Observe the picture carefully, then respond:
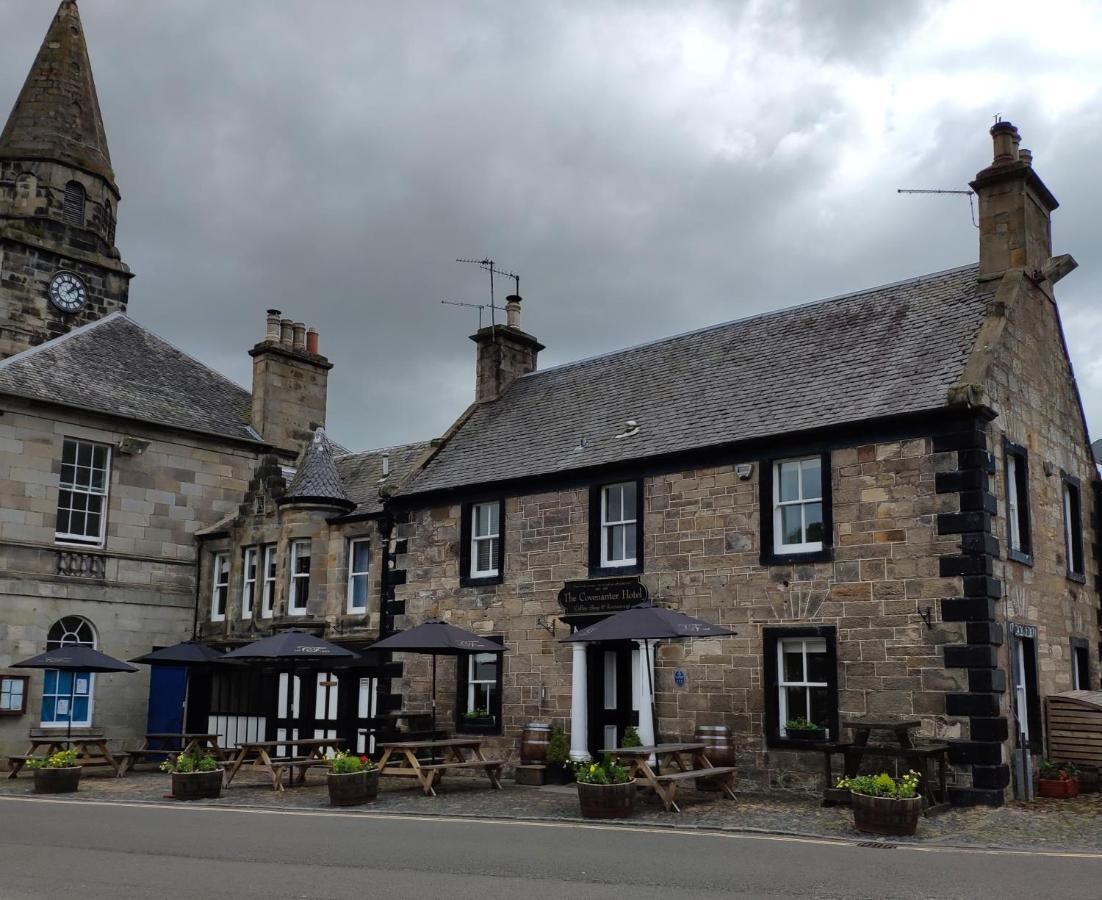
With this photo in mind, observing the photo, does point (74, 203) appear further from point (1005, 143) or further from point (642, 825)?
point (642, 825)

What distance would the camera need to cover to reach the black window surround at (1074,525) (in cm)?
1923

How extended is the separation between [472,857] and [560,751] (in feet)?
25.1

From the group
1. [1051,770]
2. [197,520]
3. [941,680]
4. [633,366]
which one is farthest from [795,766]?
[197,520]

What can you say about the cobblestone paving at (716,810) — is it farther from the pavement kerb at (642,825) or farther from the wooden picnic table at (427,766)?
the wooden picnic table at (427,766)

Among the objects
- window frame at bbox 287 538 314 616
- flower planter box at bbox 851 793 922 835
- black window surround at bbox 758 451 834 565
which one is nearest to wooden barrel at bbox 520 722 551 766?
black window surround at bbox 758 451 834 565

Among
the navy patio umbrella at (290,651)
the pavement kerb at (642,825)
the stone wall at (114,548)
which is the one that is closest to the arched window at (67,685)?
the stone wall at (114,548)

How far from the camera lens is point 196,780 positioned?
55.3 feet

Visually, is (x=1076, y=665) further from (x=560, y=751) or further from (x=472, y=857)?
(x=472, y=857)

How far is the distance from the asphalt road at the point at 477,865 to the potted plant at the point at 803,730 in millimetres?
3817

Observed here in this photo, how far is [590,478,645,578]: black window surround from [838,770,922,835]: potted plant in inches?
255

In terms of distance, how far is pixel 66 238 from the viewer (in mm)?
29922

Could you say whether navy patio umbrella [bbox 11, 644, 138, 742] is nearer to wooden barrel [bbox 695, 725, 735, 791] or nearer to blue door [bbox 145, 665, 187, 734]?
blue door [bbox 145, 665, 187, 734]

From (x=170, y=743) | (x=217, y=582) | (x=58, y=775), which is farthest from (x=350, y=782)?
(x=217, y=582)

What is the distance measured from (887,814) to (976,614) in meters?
3.63
